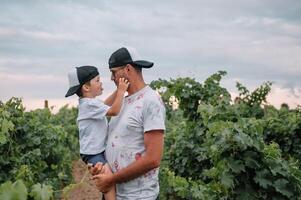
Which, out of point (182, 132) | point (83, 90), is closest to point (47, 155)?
point (182, 132)

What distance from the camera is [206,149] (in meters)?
7.82

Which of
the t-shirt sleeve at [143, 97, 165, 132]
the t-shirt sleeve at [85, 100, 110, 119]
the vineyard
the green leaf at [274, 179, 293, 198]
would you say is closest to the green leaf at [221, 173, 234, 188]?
the vineyard

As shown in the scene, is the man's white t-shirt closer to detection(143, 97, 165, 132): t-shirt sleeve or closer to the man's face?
detection(143, 97, 165, 132): t-shirt sleeve

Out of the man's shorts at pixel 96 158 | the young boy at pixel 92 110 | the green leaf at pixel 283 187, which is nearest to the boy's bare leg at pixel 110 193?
the young boy at pixel 92 110

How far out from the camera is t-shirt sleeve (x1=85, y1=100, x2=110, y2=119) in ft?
11.9

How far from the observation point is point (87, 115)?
12.0ft

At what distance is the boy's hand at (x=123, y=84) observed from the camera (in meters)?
3.37

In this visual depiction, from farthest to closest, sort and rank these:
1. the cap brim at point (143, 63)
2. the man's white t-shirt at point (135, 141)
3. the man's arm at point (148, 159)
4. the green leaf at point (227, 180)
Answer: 1. the green leaf at point (227, 180)
2. the cap brim at point (143, 63)
3. the man's white t-shirt at point (135, 141)
4. the man's arm at point (148, 159)

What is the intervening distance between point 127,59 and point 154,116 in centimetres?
42

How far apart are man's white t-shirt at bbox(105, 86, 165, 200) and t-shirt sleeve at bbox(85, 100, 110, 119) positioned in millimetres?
292

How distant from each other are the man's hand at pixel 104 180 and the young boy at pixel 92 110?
0.08ft

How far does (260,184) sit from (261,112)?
622 cm

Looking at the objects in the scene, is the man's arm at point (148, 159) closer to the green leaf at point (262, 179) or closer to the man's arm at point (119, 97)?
the man's arm at point (119, 97)

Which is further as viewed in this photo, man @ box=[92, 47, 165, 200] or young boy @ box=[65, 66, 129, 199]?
young boy @ box=[65, 66, 129, 199]
